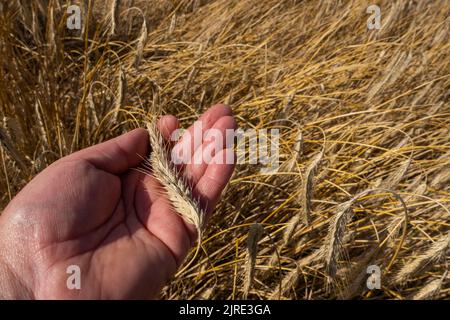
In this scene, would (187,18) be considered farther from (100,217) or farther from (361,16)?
(100,217)

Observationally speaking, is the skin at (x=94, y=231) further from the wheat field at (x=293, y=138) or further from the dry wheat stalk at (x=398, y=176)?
the dry wheat stalk at (x=398, y=176)

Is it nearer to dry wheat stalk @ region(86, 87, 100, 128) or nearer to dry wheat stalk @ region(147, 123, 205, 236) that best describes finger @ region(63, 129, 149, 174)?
dry wheat stalk @ region(147, 123, 205, 236)

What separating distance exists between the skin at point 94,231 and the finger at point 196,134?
0.08 m

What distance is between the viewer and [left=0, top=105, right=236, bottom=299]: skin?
1.07m

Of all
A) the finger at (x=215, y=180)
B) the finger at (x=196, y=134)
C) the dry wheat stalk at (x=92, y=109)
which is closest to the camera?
the finger at (x=215, y=180)

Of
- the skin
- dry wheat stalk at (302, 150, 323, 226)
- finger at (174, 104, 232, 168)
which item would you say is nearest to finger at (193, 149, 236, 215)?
the skin

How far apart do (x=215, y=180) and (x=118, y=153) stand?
0.96ft

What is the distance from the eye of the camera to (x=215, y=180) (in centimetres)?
119

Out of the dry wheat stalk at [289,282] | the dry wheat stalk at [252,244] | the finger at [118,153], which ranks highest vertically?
the finger at [118,153]

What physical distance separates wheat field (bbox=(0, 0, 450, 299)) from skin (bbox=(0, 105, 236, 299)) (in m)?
0.15

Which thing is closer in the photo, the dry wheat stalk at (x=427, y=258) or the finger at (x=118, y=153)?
the dry wheat stalk at (x=427, y=258)

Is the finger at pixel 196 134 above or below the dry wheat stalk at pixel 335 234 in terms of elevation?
above

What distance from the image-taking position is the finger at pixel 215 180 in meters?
1.19

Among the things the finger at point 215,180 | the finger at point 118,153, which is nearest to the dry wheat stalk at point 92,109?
the finger at point 118,153
